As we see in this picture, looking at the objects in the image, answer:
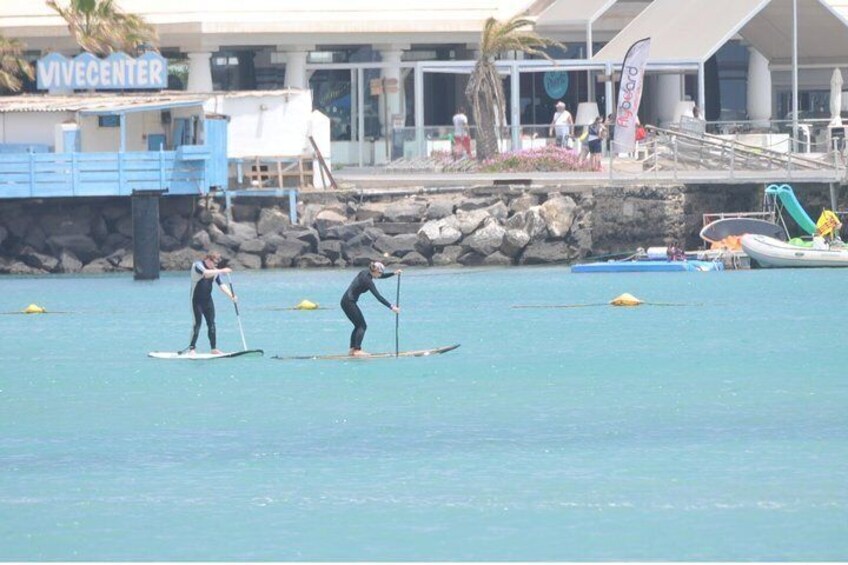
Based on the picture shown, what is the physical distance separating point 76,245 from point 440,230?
9344 mm

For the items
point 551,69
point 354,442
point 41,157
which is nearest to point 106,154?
point 41,157

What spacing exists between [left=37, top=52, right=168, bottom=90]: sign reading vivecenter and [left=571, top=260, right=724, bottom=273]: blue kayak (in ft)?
41.2

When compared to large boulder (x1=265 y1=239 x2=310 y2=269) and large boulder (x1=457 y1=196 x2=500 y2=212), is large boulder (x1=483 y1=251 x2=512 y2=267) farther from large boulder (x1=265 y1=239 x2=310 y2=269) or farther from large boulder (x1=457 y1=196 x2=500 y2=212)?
large boulder (x1=265 y1=239 x2=310 y2=269)

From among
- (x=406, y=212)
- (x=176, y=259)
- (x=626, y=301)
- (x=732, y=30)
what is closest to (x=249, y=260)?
(x=176, y=259)

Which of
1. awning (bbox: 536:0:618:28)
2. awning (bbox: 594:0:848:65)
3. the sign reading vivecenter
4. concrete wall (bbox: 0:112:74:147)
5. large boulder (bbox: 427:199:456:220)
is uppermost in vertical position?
awning (bbox: 536:0:618:28)

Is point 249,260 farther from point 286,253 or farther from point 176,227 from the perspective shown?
point 176,227

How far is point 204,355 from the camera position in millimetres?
30656

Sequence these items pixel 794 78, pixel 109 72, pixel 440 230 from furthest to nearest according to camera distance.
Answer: pixel 794 78 → pixel 109 72 → pixel 440 230

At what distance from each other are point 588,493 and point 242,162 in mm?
33871

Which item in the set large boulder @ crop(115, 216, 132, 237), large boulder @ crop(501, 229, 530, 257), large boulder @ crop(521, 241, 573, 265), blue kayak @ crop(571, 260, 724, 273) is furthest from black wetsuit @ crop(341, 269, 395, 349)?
large boulder @ crop(115, 216, 132, 237)

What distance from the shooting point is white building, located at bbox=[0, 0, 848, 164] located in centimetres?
5853

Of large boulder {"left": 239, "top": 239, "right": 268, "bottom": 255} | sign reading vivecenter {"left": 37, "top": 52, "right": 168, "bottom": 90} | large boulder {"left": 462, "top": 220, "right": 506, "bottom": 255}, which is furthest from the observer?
sign reading vivecenter {"left": 37, "top": 52, "right": 168, "bottom": 90}

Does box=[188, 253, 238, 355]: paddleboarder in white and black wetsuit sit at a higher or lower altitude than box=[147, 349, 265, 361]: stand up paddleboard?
higher

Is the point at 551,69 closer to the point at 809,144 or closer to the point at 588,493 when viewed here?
the point at 809,144
